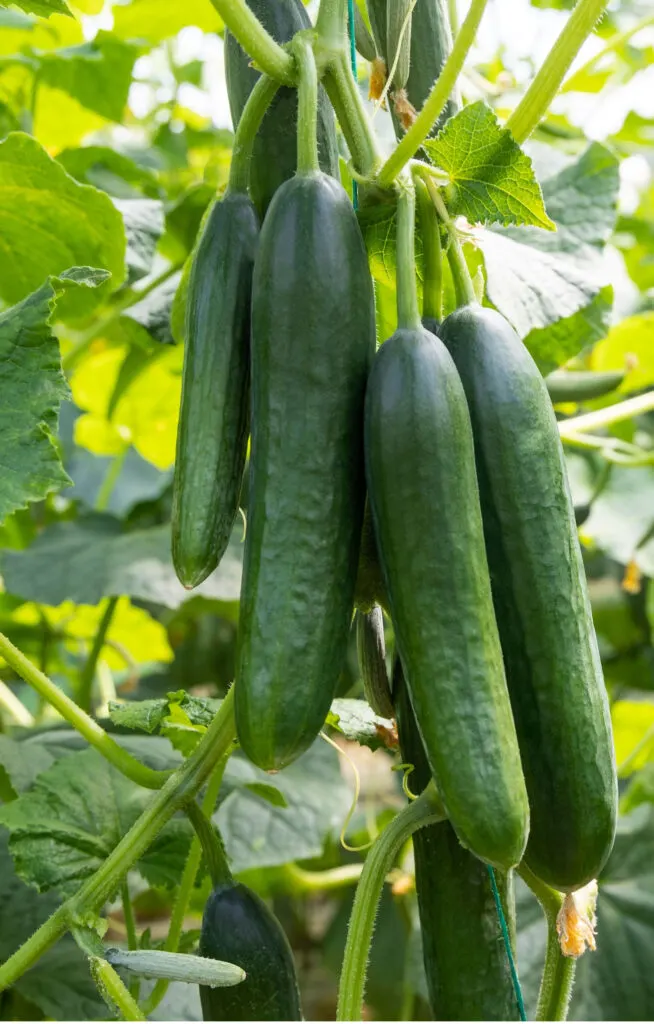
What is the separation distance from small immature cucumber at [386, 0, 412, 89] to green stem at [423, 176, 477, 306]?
18cm

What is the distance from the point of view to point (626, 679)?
279cm

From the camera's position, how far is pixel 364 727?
1.18 meters

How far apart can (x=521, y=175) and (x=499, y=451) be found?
0.81 ft

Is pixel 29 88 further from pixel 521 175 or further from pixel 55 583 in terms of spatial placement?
pixel 521 175

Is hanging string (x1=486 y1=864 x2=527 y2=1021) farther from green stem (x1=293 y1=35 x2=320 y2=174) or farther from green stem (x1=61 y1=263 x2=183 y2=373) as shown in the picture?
green stem (x1=61 y1=263 x2=183 y2=373)

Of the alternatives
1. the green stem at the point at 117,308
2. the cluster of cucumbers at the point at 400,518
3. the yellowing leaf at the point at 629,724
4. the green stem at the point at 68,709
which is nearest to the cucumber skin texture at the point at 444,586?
the cluster of cucumbers at the point at 400,518

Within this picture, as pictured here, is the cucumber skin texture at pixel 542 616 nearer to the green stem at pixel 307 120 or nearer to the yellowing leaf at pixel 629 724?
the green stem at pixel 307 120

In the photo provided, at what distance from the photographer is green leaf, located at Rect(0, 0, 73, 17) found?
1138 millimetres

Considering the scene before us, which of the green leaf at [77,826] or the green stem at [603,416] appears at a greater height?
the green stem at [603,416]

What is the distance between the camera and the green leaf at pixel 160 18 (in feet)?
7.48

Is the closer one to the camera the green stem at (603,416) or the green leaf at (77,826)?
the green leaf at (77,826)

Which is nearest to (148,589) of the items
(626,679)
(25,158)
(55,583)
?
(55,583)

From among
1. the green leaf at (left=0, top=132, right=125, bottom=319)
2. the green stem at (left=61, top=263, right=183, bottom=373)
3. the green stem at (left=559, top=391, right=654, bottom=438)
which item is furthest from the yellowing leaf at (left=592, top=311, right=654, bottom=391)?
the green leaf at (left=0, top=132, right=125, bottom=319)

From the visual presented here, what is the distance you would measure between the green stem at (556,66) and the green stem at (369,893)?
584mm
